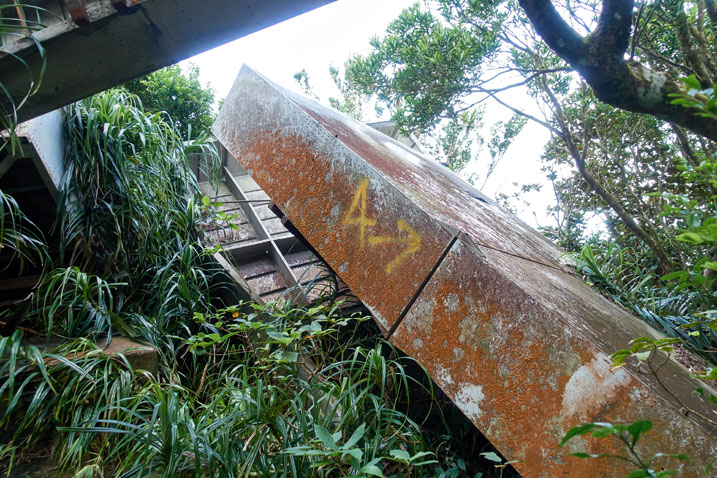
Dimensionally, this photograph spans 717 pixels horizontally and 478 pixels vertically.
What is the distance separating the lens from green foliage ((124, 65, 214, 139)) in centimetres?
650

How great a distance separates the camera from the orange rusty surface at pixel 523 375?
3.76 ft

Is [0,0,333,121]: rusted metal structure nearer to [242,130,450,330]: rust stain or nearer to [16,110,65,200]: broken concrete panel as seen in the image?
[16,110,65,200]: broken concrete panel

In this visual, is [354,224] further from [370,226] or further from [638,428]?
[638,428]

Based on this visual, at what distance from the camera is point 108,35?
6.10ft

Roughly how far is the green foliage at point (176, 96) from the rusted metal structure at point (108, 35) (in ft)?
15.1

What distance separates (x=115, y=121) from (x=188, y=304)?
55.2 inches

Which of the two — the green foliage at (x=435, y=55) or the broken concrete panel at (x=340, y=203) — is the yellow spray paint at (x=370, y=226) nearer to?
the broken concrete panel at (x=340, y=203)

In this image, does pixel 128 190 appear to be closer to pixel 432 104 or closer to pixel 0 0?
pixel 0 0

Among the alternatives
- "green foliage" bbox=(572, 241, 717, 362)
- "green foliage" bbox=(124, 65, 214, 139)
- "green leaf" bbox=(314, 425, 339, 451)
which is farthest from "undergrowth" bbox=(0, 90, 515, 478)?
"green foliage" bbox=(124, 65, 214, 139)

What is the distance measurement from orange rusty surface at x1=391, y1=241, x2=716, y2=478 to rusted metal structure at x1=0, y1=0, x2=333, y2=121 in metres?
1.38

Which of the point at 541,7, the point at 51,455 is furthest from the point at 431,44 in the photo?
the point at 51,455

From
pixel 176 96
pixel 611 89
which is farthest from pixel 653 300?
pixel 176 96

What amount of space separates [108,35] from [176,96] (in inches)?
208

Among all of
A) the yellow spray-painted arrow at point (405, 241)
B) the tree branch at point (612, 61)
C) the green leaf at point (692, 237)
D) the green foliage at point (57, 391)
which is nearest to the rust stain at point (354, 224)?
the yellow spray-painted arrow at point (405, 241)
